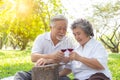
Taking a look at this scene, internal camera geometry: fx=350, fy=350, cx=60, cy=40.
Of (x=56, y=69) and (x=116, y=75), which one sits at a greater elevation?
(x=56, y=69)

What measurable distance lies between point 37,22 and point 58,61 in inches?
714

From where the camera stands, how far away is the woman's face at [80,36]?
3.98 meters

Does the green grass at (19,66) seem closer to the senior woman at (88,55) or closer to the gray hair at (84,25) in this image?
the senior woman at (88,55)

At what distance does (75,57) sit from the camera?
382cm

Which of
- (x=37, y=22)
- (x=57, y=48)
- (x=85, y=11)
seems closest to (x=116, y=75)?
(x=57, y=48)

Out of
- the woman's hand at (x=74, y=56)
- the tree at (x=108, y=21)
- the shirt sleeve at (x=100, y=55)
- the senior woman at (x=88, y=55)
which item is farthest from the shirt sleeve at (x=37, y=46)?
the tree at (x=108, y=21)

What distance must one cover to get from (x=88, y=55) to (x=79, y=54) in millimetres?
111

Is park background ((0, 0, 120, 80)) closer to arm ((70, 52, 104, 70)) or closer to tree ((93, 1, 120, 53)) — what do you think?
tree ((93, 1, 120, 53))

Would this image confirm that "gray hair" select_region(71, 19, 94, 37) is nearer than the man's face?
Yes

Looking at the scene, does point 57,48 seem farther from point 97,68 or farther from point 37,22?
point 37,22

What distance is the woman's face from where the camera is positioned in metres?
3.98

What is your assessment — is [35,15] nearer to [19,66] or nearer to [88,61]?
[19,66]

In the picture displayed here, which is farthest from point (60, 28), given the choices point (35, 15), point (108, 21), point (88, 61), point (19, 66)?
point (108, 21)

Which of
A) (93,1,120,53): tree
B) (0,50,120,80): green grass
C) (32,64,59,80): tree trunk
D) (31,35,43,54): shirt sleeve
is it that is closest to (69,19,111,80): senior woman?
(32,64,59,80): tree trunk
